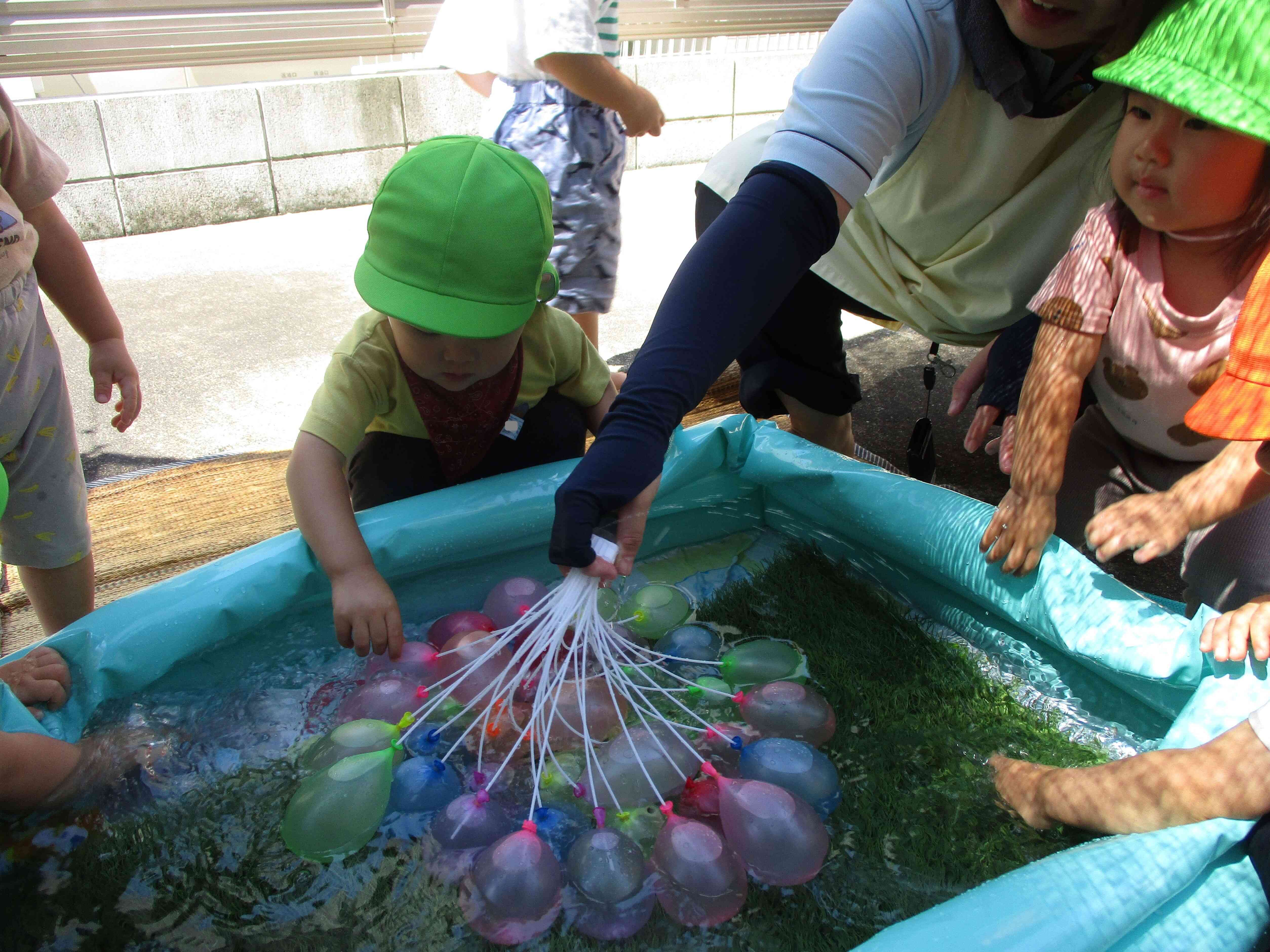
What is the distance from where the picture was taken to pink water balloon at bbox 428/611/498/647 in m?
1.80

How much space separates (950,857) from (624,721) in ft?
1.76

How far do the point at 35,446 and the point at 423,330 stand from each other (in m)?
0.79

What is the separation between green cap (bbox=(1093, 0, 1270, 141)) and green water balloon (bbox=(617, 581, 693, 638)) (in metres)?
1.12

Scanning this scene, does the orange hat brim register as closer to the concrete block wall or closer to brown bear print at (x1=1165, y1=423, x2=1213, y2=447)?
brown bear print at (x1=1165, y1=423, x2=1213, y2=447)

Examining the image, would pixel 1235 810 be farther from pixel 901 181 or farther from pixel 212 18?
pixel 212 18

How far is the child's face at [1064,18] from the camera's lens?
151 cm

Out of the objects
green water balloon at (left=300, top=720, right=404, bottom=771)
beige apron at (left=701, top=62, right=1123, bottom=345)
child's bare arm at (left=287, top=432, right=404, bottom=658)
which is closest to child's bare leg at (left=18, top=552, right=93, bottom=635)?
child's bare arm at (left=287, top=432, right=404, bottom=658)

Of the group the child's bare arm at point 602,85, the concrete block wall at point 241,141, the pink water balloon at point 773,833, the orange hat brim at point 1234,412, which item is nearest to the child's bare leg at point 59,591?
the pink water balloon at point 773,833

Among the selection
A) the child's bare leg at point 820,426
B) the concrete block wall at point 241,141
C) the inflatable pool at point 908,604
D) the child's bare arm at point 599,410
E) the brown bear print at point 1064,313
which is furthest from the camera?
the concrete block wall at point 241,141

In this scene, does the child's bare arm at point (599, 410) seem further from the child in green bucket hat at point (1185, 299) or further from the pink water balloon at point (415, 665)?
the child in green bucket hat at point (1185, 299)

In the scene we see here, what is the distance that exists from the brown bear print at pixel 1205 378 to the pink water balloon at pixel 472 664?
1.27m

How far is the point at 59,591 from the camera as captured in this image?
77.2 inches

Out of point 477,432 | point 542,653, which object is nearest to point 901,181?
point 477,432

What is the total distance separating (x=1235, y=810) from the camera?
1242 millimetres
